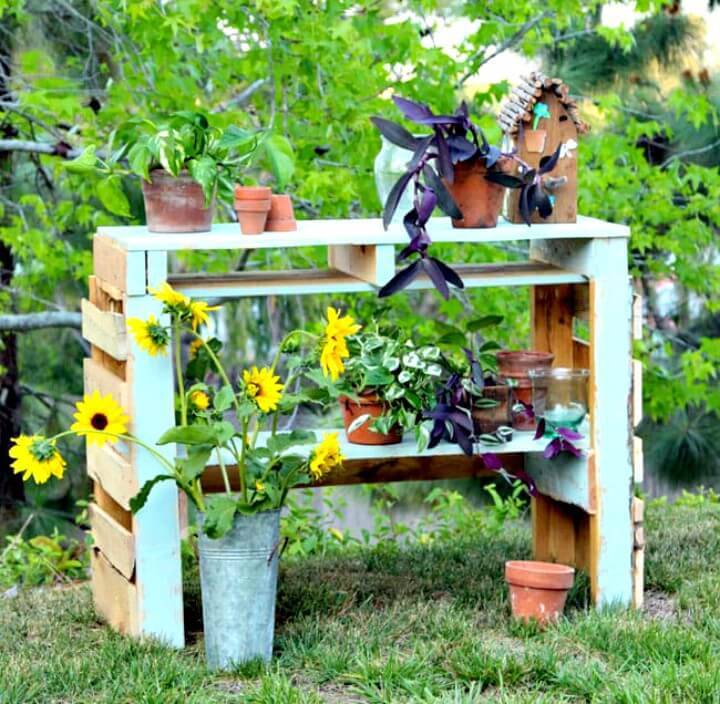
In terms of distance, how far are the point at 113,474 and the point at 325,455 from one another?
2.32 ft

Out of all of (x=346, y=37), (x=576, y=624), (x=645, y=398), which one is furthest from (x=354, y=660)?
(x=645, y=398)

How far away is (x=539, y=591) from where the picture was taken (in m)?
3.79

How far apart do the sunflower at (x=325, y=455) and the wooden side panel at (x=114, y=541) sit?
569 millimetres

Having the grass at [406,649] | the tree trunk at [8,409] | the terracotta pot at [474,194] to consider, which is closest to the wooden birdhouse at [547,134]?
the terracotta pot at [474,194]

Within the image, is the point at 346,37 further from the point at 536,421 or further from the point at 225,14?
the point at 536,421

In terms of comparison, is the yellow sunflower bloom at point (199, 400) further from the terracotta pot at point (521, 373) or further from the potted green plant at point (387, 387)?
the terracotta pot at point (521, 373)

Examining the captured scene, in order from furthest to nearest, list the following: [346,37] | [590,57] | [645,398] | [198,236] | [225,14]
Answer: [590,57]
[645,398]
[225,14]
[346,37]
[198,236]

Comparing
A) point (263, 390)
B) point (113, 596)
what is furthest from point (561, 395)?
point (113, 596)

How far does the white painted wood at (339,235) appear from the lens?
11.9ft

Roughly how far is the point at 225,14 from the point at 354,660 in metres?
3.40

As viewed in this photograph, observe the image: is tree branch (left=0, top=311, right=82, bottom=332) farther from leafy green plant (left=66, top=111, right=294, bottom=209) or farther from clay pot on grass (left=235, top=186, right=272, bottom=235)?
clay pot on grass (left=235, top=186, right=272, bottom=235)

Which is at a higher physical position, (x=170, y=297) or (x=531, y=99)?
(x=531, y=99)

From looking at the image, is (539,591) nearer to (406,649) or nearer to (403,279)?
(406,649)

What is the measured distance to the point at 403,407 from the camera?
386cm
